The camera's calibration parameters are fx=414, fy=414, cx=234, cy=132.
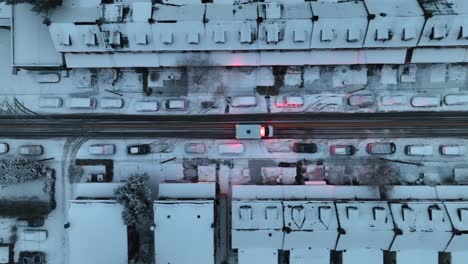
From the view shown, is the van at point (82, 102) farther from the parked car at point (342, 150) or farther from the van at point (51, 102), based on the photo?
the parked car at point (342, 150)

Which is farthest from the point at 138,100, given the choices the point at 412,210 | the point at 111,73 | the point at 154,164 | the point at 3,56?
the point at 412,210

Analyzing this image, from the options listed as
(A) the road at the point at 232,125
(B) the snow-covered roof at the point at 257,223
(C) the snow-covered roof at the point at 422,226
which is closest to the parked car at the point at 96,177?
(A) the road at the point at 232,125

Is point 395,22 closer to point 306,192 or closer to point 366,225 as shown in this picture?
point 306,192

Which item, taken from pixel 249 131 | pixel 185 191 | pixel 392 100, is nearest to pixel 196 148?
pixel 185 191

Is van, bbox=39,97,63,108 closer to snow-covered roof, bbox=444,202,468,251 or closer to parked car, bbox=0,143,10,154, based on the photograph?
parked car, bbox=0,143,10,154

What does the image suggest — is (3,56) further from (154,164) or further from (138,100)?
(154,164)
